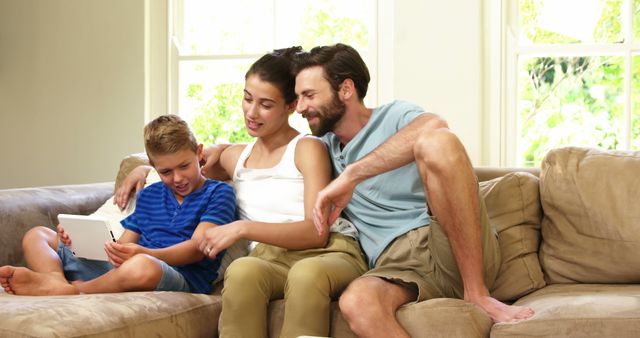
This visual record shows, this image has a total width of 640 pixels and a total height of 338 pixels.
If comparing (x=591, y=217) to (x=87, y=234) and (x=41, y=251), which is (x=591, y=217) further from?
(x=41, y=251)

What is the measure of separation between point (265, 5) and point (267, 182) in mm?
1737

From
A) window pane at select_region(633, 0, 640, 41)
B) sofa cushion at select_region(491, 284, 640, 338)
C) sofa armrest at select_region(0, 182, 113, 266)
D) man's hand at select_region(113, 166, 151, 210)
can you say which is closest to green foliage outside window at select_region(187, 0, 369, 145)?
sofa armrest at select_region(0, 182, 113, 266)

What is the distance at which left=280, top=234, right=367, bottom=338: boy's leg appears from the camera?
2.23m

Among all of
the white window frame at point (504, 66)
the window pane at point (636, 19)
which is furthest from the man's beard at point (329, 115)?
the window pane at point (636, 19)

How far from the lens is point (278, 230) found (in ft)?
8.23

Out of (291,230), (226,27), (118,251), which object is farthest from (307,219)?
(226,27)

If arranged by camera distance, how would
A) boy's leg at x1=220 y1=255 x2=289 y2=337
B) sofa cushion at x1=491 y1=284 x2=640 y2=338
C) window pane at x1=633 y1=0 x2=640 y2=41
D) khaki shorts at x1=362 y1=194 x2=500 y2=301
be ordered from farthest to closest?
window pane at x1=633 y1=0 x2=640 y2=41 → khaki shorts at x1=362 y1=194 x2=500 y2=301 → boy's leg at x1=220 y1=255 x2=289 y2=337 → sofa cushion at x1=491 y1=284 x2=640 y2=338

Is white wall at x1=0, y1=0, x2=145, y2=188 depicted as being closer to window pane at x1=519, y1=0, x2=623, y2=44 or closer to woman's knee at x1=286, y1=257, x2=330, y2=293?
window pane at x1=519, y1=0, x2=623, y2=44

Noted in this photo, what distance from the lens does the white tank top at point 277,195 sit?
266cm

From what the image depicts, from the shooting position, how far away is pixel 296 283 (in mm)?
2273

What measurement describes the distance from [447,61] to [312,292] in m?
1.79

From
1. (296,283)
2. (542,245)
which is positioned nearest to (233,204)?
(296,283)

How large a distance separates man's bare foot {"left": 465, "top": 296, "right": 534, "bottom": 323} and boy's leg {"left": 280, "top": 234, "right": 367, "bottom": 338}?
1.12 feet

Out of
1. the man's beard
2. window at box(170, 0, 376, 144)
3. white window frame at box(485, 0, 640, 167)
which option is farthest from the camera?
window at box(170, 0, 376, 144)
